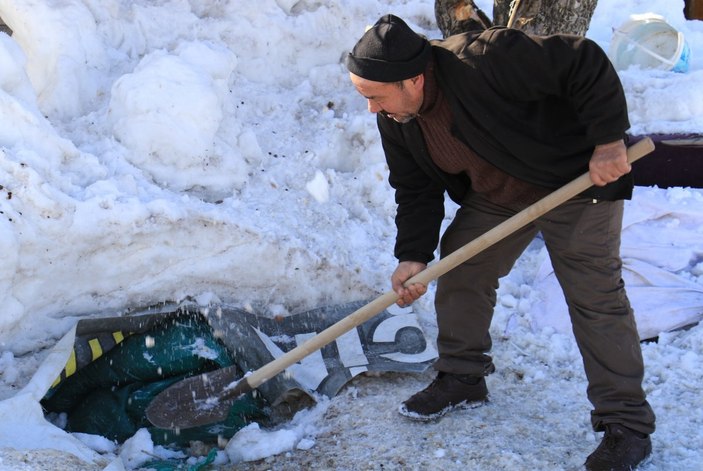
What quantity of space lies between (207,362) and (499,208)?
1469 millimetres

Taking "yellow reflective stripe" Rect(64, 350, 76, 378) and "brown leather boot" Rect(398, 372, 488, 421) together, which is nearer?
"brown leather boot" Rect(398, 372, 488, 421)

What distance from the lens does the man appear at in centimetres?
237

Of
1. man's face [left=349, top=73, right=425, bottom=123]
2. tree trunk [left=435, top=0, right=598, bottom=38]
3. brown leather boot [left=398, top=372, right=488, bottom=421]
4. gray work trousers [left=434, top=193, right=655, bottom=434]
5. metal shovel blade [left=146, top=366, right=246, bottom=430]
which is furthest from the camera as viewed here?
tree trunk [left=435, top=0, right=598, bottom=38]

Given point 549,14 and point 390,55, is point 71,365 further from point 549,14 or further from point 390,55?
point 549,14

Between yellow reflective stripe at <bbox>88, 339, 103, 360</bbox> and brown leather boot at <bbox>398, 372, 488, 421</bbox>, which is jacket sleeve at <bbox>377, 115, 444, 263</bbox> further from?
yellow reflective stripe at <bbox>88, 339, 103, 360</bbox>

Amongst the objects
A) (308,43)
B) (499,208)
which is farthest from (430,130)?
(308,43)

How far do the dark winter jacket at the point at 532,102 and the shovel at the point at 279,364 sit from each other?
10cm

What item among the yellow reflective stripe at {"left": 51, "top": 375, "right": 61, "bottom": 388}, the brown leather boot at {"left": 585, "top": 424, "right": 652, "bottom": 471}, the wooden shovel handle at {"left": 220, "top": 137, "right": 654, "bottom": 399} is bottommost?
the brown leather boot at {"left": 585, "top": 424, "right": 652, "bottom": 471}

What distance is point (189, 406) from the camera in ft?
10.4

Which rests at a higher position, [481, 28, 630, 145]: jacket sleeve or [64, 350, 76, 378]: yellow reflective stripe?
[481, 28, 630, 145]: jacket sleeve

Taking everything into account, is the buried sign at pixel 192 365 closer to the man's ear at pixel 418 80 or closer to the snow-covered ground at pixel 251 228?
the snow-covered ground at pixel 251 228

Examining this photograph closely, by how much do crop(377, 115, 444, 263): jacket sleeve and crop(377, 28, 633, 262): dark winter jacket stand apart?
0.19m

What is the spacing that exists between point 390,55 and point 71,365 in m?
1.88

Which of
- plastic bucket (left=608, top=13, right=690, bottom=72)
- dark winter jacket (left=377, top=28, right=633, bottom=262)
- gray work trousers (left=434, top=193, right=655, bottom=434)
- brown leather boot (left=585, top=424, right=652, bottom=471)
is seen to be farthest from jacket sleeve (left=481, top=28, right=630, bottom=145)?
plastic bucket (left=608, top=13, right=690, bottom=72)
